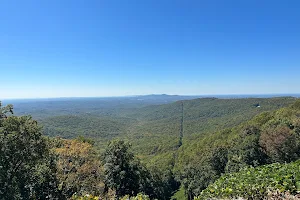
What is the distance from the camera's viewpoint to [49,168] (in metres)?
14.7

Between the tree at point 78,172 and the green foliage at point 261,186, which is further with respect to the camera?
the tree at point 78,172

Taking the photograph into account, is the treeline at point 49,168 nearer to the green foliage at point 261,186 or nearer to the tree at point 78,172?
the tree at point 78,172

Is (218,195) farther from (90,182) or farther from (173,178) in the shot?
(173,178)

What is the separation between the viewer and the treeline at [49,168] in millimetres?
10789

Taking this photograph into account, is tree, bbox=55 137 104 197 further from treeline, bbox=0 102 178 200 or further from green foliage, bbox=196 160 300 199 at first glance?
green foliage, bbox=196 160 300 199

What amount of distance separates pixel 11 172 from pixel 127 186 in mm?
→ 10266

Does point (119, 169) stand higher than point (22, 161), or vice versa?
point (22, 161)

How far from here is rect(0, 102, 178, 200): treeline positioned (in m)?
10.8

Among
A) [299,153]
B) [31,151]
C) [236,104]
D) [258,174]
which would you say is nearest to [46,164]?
[31,151]

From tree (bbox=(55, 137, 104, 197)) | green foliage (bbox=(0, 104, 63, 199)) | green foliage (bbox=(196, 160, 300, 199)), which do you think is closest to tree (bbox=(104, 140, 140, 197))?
tree (bbox=(55, 137, 104, 197))

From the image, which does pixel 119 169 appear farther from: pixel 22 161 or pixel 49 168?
pixel 22 161

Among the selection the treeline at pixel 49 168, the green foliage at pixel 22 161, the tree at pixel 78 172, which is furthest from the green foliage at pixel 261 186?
the tree at pixel 78 172

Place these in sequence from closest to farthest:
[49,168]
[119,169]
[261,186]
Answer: [261,186] < [49,168] < [119,169]

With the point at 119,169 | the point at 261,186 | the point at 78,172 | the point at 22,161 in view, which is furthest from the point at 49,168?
the point at 261,186
